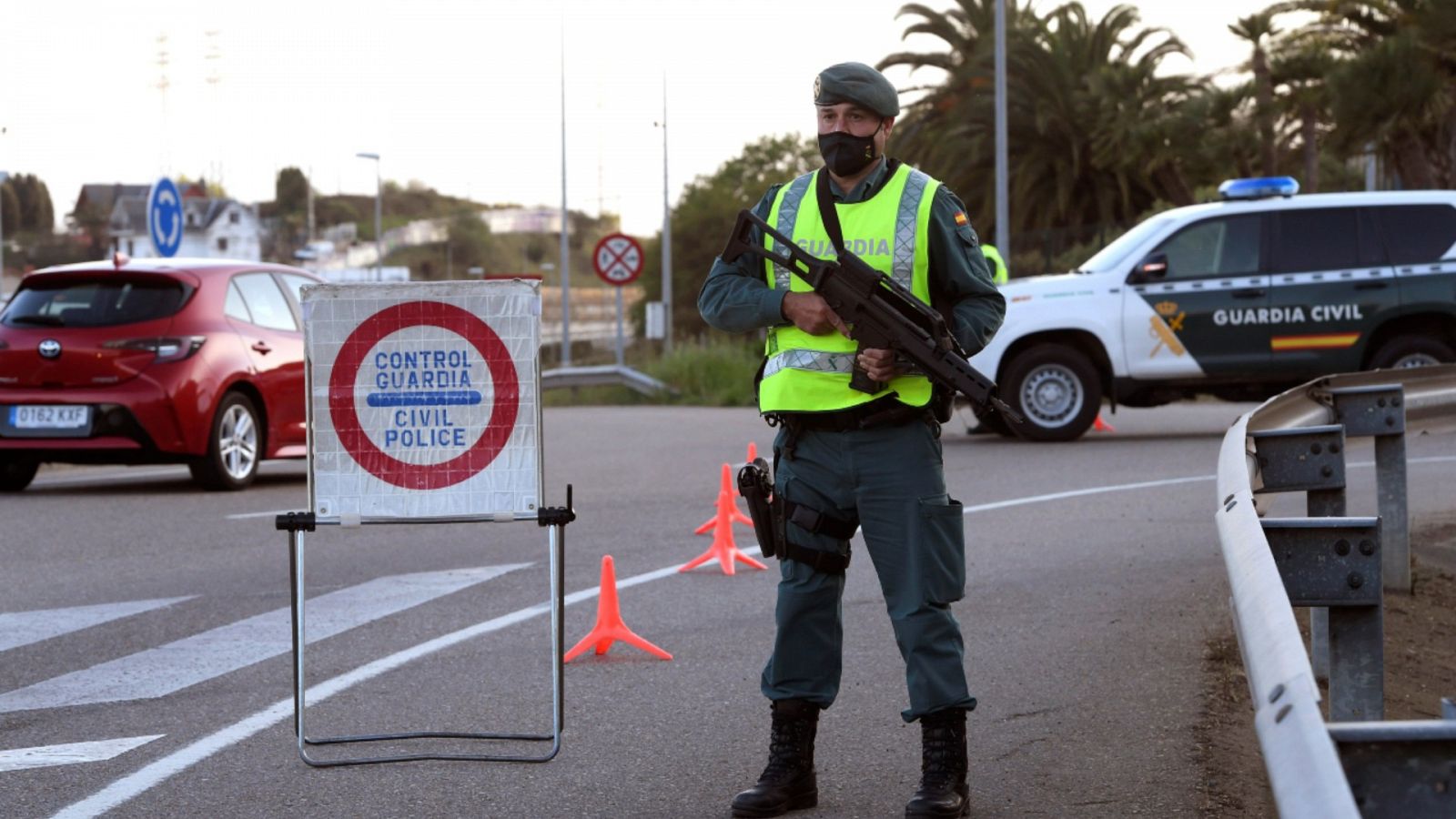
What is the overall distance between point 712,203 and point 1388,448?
89789 millimetres

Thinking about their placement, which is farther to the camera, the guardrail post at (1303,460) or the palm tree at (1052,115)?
the palm tree at (1052,115)

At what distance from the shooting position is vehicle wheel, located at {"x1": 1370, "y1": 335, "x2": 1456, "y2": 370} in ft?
54.2

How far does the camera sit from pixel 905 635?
4.95m

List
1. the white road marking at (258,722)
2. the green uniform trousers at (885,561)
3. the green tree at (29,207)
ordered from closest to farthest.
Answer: the green uniform trousers at (885,561)
the white road marking at (258,722)
the green tree at (29,207)

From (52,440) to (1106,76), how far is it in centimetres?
3492

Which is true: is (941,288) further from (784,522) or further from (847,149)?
(784,522)

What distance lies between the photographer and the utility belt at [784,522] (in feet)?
16.4

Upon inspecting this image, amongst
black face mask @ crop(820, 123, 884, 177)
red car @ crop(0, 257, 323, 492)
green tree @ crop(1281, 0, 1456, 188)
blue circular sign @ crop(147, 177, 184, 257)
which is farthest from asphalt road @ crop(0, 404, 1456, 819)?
green tree @ crop(1281, 0, 1456, 188)

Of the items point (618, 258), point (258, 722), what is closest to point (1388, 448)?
point (258, 722)

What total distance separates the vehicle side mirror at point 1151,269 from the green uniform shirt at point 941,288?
11909 mm

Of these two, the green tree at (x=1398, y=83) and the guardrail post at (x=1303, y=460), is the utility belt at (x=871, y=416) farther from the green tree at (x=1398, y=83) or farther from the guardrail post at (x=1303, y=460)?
the green tree at (x=1398, y=83)

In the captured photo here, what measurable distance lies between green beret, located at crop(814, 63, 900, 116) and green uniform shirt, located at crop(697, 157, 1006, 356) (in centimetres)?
16

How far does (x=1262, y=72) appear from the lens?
126 ft

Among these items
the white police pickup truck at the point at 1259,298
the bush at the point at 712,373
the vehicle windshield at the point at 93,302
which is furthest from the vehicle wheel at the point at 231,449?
the bush at the point at 712,373
